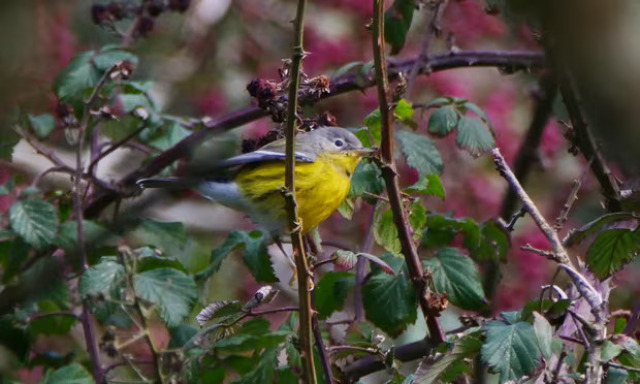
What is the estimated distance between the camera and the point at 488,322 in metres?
1.51

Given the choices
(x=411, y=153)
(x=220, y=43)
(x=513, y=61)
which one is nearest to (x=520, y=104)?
(x=220, y=43)

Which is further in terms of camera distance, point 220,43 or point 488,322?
point 220,43

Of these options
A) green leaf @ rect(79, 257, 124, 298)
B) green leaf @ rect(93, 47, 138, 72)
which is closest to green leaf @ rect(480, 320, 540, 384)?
green leaf @ rect(79, 257, 124, 298)

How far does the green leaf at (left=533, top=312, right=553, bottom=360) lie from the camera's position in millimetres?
1307

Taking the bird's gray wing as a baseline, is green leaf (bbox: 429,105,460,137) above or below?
below

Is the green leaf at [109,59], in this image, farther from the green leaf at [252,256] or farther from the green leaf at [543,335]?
the green leaf at [543,335]

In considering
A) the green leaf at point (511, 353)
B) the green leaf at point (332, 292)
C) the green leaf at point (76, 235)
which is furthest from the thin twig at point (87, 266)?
the green leaf at point (511, 353)

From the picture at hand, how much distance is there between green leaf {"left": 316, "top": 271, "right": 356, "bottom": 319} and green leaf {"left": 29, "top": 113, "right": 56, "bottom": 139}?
0.97 metres

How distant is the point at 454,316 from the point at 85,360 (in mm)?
1241

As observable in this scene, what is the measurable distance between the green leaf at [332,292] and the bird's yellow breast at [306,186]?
421 mm

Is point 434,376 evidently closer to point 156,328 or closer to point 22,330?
point 22,330

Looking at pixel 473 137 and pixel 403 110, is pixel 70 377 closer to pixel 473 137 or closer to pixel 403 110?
pixel 403 110

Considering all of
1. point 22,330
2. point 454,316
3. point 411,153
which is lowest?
point 454,316

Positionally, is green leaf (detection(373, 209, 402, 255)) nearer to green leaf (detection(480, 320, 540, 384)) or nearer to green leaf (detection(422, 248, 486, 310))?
green leaf (detection(422, 248, 486, 310))
